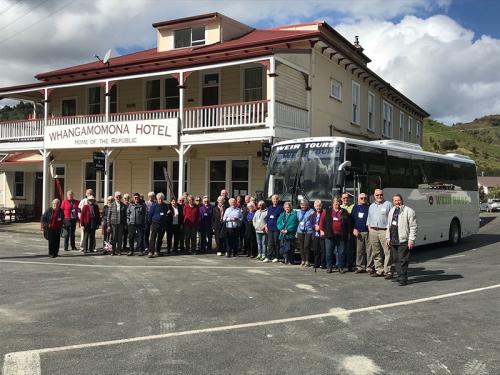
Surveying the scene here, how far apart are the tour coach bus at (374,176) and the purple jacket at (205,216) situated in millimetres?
1954

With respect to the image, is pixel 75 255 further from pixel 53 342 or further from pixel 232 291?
pixel 53 342

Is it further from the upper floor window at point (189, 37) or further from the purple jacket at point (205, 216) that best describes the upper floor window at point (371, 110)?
the purple jacket at point (205, 216)

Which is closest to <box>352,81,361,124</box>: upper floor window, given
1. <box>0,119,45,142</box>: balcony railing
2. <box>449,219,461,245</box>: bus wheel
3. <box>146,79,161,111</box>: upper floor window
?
<box>449,219,461,245</box>: bus wheel

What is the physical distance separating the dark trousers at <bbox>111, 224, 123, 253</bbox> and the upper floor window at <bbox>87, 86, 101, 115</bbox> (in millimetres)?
12270

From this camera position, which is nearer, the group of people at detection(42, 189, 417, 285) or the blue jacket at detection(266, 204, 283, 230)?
the group of people at detection(42, 189, 417, 285)

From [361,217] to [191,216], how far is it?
5.21 meters

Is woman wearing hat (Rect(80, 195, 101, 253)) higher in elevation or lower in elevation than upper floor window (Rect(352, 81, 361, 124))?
lower

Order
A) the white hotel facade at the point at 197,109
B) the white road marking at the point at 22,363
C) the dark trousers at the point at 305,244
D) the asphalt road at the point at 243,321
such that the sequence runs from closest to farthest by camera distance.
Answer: the white road marking at the point at 22,363 → the asphalt road at the point at 243,321 → the dark trousers at the point at 305,244 → the white hotel facade at the point at 197,109

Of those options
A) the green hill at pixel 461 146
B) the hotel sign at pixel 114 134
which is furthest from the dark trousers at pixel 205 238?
the green hill at pixel 461 146

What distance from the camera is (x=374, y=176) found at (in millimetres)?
13414

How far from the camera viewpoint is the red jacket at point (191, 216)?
47.2ft

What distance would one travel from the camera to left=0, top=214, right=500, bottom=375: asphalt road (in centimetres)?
520

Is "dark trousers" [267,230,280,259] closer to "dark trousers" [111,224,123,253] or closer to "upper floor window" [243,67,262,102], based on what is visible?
"dark trousers" [111,224,123,253]

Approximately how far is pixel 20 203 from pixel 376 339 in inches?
1042
